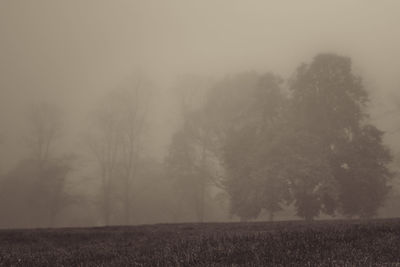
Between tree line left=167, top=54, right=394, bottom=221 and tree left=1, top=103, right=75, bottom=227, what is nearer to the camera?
tree line left=167, top=54, right=394, bottom=221

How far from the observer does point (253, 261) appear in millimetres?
5719

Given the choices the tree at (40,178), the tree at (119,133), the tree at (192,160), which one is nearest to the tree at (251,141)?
the tree at (192,160)

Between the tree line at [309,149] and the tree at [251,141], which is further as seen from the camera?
the tree at [251,141]

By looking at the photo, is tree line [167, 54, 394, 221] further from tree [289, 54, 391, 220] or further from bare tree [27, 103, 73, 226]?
bare tree [27, 103, 73, 226]

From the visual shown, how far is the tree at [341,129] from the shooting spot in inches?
1241

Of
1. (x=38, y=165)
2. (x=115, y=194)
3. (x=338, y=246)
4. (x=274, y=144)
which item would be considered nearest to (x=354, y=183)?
(x=274, y=144)

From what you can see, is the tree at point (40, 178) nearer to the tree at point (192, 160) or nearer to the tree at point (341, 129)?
the tree at point (192, 160)

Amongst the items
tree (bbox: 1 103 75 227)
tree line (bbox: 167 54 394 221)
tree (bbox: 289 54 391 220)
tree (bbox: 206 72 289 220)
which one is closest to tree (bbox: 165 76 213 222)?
tree (bbox: 206 72 289 220)

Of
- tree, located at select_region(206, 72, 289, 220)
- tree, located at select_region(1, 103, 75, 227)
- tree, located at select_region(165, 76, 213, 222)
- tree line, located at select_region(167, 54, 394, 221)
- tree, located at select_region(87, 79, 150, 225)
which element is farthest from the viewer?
tree, located at select_region(87, 79, 150, 225)

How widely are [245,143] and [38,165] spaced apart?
34.4 meters

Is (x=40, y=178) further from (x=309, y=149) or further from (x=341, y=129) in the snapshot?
(x=341, y=129)

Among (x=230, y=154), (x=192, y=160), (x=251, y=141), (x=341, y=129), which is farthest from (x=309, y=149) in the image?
(x=192, y=160)

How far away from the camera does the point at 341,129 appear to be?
34.6 meters

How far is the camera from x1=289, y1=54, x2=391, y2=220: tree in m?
31.5
